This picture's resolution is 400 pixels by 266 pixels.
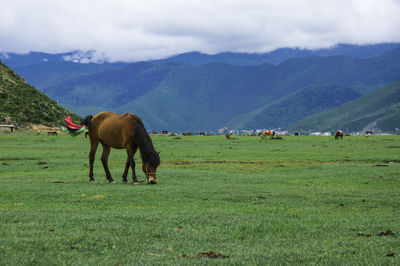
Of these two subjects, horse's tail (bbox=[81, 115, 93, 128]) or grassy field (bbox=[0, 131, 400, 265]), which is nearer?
grassy field (bbox=[0, 131, 400, 265])

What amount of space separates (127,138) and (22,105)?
86.6 metres

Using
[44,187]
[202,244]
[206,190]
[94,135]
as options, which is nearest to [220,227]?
[202,244]

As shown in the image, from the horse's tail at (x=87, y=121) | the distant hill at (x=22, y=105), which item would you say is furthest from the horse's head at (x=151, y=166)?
the distant hill at (x=22, y=105)

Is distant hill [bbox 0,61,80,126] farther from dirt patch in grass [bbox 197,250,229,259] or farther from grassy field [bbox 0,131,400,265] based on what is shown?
dirt patch in grass [bbox 197,250,229,259]

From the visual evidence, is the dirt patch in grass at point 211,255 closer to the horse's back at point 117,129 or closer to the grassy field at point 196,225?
the grassy field at point 196,225

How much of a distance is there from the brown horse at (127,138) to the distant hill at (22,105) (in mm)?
76264

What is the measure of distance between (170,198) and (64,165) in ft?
64.8

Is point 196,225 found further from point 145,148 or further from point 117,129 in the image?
point 117,129

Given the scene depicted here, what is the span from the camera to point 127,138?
77.2 ft

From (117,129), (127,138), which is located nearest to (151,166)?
(127,138)

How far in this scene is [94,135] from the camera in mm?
24969

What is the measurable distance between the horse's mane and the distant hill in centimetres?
7863

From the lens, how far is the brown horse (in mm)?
22719

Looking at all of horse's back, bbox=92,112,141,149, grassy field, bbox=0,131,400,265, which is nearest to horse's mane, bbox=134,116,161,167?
horse's back, bbox=92,112,141,149
